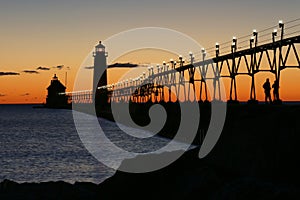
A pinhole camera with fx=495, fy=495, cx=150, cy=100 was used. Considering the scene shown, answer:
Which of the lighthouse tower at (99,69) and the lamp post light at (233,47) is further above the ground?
the lighthouse tower at (99,69)

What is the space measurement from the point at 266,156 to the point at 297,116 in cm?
139

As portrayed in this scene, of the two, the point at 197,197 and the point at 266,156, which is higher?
the point at 266,156

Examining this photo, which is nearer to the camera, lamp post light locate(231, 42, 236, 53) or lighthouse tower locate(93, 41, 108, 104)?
lamp post light locate(231, 42, 236, 53)

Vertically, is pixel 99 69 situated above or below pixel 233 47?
above

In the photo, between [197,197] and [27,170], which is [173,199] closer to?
[197,197]

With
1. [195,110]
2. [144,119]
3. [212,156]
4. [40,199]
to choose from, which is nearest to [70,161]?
[195,110]

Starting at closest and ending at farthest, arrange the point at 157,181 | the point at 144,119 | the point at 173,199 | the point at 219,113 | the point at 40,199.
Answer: the point at 173,199
the point at 157,181
the point at 40,199
the point at 219,113
the point at 144,119

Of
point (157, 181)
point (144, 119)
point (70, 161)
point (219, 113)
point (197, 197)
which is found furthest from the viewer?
point (144, 119)

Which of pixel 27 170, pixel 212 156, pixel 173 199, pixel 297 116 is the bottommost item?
pixel 27 170

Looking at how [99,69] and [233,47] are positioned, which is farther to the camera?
[99,69]

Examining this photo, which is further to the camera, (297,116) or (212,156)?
(212,156)

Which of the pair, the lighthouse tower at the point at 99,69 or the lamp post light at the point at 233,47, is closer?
the lamp post light at the point at 233,47

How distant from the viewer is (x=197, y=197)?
10.1m

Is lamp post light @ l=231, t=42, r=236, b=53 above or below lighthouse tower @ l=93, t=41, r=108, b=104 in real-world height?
below
